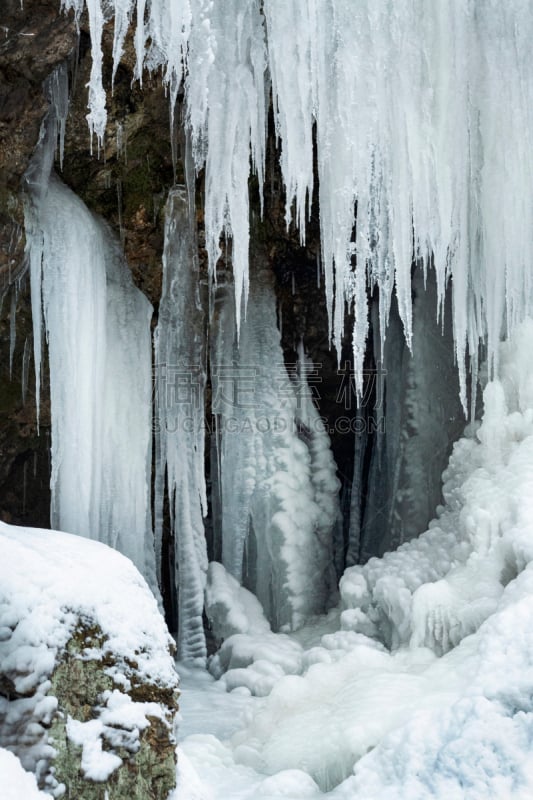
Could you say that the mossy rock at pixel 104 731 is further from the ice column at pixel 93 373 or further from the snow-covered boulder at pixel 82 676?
the ice column at pixel 93 373

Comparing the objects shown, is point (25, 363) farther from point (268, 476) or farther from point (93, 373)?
point (268, 476)

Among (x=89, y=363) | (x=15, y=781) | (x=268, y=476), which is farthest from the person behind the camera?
(x=268, y=476)

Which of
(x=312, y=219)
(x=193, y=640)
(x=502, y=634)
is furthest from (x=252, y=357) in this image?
(x=502, y=634)

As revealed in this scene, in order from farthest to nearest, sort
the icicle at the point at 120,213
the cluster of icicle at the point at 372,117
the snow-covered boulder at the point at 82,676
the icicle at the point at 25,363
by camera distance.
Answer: the icicle at the point at 25,363 → the icicle at the point at 120,213 → the cluster of icicle at the point at 372,117 → the snow-covered boulder at the point at 82,676

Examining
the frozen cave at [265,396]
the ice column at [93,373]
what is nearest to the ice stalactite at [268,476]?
the frozen cave at [265,396]

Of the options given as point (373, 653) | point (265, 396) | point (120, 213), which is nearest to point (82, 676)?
point (373, 653)

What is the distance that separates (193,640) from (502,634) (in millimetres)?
2378

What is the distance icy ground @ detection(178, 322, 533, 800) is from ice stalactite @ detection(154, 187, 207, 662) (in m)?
0.18

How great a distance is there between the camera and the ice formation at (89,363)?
4980 mm

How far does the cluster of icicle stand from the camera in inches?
171

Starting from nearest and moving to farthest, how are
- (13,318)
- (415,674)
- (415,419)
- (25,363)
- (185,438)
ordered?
(415,674) < (13,318) < (25,363) < (185,438) < (415,419)

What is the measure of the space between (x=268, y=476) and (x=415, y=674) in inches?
82.6

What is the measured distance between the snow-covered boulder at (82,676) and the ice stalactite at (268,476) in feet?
10.3

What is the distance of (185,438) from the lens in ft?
19.2
